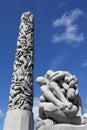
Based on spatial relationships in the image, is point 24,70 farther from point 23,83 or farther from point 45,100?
point 45,100

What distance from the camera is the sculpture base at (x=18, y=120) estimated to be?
1071 cm

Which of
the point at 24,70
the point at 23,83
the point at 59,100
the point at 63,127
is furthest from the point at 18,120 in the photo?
the point at 63,127

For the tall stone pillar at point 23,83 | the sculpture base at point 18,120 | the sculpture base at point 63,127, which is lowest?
the sculpture base at point 63,127

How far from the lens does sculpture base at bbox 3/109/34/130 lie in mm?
10711

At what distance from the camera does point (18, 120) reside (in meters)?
10.8

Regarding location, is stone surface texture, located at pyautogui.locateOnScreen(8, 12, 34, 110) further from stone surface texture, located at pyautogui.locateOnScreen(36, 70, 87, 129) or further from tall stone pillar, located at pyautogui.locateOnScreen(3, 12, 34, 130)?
stone surface texture, located at pyautogui.locateOnScreen(36, 70, 87, 129)

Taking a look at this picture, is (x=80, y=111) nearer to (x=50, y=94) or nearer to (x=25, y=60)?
(x=50, y=94)

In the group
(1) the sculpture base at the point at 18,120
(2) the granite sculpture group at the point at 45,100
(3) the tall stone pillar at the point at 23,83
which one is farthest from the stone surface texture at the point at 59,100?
(3) the tall stone pillar at the point at 23,83

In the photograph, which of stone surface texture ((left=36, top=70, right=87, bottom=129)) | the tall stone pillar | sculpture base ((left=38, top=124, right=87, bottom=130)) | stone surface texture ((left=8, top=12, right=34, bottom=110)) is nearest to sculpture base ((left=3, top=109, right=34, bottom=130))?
the tall stone pillar

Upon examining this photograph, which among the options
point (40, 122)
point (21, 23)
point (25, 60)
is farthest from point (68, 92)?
point (21, 23)

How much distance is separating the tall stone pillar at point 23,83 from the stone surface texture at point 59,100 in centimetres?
157

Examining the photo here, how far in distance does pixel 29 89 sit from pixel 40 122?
291 cm

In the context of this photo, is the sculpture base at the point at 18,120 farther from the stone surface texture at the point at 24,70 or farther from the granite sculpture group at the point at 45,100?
the stone surface texture at the point at 24,70

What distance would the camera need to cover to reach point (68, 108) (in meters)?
9.01
